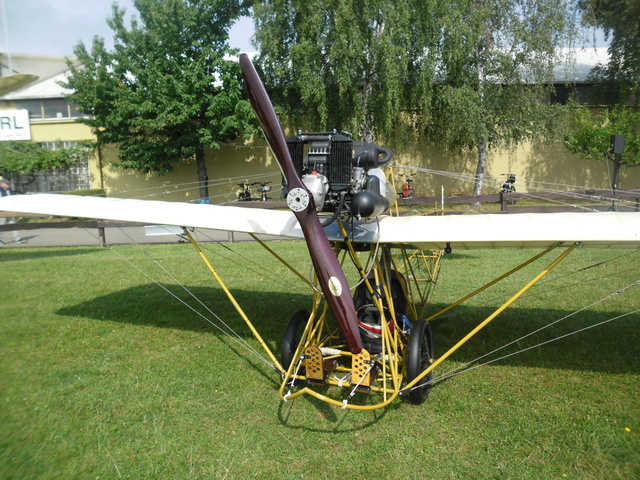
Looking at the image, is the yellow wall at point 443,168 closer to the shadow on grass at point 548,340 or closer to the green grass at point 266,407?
the green grass at point 266,407

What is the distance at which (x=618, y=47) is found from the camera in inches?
1010

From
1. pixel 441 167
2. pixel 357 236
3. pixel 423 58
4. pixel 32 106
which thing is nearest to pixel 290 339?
pixel 357 236

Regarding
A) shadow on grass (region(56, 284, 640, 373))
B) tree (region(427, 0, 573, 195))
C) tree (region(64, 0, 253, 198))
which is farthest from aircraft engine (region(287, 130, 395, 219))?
tree (region(427, 0, 573, 195))

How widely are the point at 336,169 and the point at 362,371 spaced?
194 cm

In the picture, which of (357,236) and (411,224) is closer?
(357,236)

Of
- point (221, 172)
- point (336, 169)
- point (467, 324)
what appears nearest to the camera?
point (336, 169)

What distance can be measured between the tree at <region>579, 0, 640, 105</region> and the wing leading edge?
20.1 meters

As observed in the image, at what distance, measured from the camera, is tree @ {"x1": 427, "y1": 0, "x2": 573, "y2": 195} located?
21031 mm

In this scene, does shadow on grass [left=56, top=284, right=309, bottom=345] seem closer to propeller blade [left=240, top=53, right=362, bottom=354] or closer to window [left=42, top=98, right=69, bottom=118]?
propeller blade [left=240, top=53, right=362, bottom=354]

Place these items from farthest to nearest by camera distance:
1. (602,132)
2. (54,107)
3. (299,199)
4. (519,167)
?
(519,167), (602,132), (299,199), (54,107)

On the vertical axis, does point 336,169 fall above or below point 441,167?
above

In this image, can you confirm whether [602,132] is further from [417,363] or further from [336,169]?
[336,169]

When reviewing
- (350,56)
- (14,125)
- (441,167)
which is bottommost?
(441,167)

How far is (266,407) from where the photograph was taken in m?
4.88
